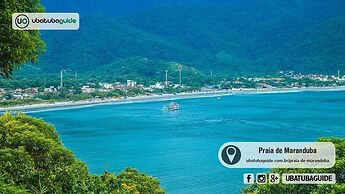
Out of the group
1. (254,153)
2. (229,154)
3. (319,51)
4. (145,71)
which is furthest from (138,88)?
(254,153)

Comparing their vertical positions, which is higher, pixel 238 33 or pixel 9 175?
pixel 238 33

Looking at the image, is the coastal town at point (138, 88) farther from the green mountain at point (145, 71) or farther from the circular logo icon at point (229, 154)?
the circular logo icon at point (229, 154)

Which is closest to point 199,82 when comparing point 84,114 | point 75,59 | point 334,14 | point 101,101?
point 75,59

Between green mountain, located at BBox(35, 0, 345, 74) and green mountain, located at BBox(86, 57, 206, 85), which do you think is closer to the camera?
green mountain, located at BBox(86, 57, 206, 85)

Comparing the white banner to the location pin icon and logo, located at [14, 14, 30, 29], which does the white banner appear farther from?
logo, located at [14, 14, 30, 29]

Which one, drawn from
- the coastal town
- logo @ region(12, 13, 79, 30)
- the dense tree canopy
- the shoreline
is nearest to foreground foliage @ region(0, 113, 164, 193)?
the dense tree canopy

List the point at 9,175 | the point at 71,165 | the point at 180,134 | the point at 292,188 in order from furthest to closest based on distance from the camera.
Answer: the point at 180,134, the point at 292,188, the point at 71,165, the point at 9,175

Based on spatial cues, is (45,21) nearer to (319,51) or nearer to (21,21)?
(21,21)

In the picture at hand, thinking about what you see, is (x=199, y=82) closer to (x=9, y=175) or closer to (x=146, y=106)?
(x=146, y=106)
